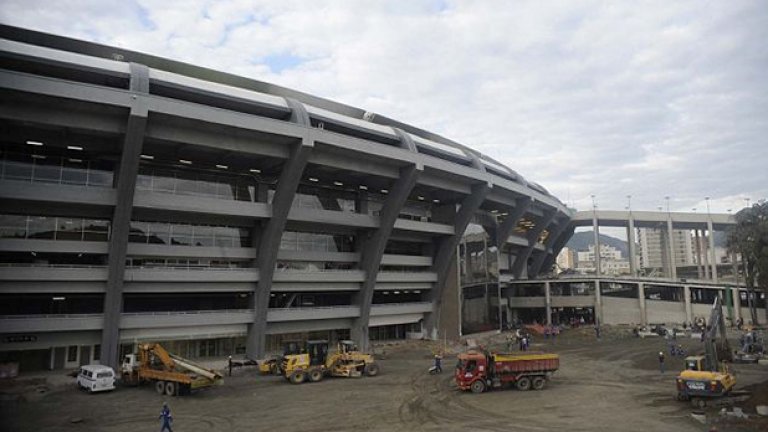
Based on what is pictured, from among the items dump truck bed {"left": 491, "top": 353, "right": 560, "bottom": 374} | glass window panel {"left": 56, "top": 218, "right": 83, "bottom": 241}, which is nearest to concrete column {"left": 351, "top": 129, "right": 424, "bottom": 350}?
dump truck bed {"left": 491, "top": 353, "right": 560, "bottom": 374}

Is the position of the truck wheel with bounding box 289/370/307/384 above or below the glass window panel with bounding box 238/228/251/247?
below

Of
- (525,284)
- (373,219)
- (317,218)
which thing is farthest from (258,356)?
(525,284)

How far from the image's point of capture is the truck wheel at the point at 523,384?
28.6 m

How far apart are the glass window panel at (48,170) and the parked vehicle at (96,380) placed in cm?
1316

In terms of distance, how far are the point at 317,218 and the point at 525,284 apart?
46.7 metres

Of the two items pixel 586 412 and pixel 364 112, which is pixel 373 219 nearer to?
pixel 364 112

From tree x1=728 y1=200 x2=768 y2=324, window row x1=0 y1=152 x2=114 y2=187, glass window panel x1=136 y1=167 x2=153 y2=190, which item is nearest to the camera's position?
window row x1=0 y1=152 x2=114 y2=187

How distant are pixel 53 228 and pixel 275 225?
14828mm

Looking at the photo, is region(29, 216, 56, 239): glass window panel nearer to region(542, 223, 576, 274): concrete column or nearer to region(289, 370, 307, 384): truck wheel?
region(289, 370, 307, 384): truck wheel

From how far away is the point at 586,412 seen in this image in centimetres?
2308

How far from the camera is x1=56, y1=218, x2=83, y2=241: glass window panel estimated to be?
34.4 metres

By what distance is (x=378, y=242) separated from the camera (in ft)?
155

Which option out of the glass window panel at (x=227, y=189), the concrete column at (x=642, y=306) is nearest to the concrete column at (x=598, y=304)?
the concrete column at (x=642, y=306)

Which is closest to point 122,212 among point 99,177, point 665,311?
point 99,177
